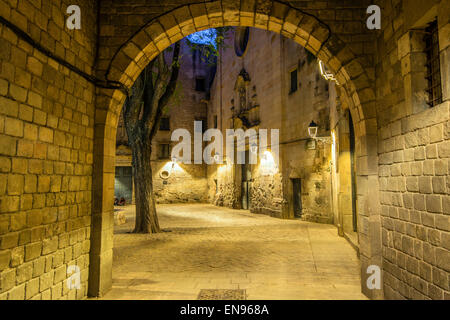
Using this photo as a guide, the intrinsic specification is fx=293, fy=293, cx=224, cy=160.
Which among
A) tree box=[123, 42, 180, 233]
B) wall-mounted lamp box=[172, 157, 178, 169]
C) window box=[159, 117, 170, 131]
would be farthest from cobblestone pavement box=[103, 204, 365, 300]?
window box=[159, 117, 170, 131]

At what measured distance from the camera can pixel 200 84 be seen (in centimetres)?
2119

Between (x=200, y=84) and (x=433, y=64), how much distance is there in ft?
62.6

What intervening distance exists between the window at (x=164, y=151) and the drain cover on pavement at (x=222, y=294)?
1662 cm

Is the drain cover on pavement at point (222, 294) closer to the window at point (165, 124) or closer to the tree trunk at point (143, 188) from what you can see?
the tree trunk at point (143, 188)

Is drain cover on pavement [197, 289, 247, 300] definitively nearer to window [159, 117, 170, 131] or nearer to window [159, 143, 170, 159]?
window [159, 143, 170, 159]

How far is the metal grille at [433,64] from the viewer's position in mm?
2979

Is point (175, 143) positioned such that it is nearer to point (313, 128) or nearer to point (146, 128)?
point (146, 128)

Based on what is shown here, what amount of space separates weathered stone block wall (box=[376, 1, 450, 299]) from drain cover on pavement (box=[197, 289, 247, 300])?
177 centimetres

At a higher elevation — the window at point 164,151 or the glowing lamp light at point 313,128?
the window at point 164,151

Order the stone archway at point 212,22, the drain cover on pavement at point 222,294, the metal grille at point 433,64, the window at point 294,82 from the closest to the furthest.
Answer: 1. the metal grille at point 433,64
2. the drain cover on pavement at point 222,294
3. the stone archway at point 212,22
4. the window at point 294,82

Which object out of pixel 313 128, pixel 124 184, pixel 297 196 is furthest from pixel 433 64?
pixel 124 184

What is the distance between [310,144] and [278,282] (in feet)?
23.0

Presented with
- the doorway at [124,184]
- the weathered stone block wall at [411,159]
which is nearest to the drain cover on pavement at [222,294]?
the weathered stone block wall at [411,159]

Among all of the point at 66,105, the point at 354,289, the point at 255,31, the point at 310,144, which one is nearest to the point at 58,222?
the point at 66,105
